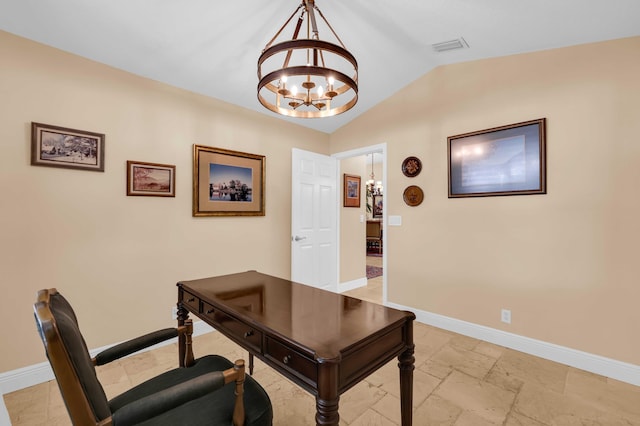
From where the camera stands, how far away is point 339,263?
454 centimetres

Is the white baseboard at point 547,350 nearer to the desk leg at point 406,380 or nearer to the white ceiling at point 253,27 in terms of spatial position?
the desk leg at point 406,380

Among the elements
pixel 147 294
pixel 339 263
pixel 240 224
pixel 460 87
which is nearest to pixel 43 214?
pixel 147 294

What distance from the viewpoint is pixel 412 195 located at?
3.54m

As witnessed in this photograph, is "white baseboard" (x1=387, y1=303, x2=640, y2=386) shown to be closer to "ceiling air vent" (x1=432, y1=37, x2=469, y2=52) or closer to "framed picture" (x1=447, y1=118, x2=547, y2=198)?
"framed picture" (x1=447, y1=118, x2=547, y2=198)

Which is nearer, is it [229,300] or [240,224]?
[229,300]

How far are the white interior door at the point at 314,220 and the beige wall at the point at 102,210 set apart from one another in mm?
703

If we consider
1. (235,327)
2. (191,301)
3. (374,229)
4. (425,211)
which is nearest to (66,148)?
(191,301)

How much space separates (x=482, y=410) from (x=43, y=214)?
3475mm

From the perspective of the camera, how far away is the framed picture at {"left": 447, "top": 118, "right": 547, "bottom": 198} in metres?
2.66

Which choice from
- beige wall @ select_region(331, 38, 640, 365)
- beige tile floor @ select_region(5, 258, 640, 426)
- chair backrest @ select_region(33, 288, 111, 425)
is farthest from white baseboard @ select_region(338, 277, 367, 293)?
chair backrest @ select_region(33, 288, 111, 425)

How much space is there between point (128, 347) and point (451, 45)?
3326 mm

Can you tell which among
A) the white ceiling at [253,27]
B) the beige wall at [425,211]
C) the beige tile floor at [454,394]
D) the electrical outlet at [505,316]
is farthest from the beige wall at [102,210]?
the electrical outlet at [505,316]

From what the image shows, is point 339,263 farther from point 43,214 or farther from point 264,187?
point 43,214

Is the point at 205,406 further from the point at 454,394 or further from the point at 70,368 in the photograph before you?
the point at 454,394
